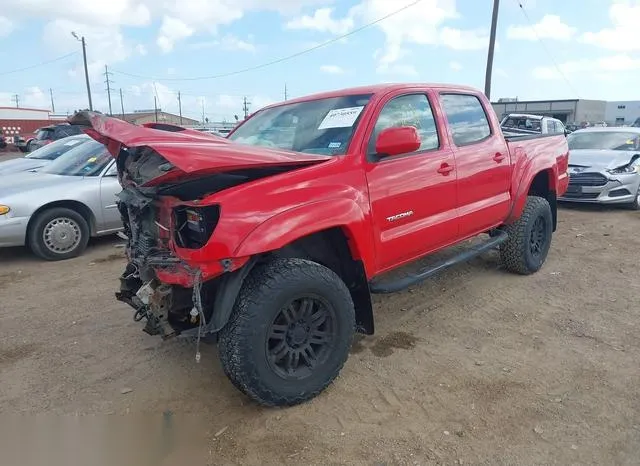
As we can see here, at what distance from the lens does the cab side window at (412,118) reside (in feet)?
11.8

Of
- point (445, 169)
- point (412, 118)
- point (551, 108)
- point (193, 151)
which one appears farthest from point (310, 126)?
point (551, 108)

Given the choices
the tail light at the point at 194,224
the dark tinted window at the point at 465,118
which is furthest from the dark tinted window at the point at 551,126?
the tail light at the point at 194,224

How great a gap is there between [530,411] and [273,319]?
65.9 inches

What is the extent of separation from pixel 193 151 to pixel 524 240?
3.90 m

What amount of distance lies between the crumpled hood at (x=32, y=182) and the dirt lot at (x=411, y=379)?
1402 mm

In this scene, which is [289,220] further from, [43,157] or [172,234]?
[43,157]

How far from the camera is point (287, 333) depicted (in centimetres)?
300

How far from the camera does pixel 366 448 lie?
105 inches

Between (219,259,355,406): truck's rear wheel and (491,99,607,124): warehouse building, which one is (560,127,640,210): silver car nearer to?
(219,259,355,406): truck's rear wheel

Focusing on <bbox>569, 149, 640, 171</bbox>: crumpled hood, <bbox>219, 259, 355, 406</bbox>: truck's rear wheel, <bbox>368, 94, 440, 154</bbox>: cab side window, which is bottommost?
<bbox>219, 259, 355, 406</bbox>: truck's rear wheel

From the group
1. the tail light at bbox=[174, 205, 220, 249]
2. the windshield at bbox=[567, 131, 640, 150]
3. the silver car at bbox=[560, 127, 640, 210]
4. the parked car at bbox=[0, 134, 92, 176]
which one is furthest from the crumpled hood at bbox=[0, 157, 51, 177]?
the windshield at bbox=[567, 131, 640, 150]

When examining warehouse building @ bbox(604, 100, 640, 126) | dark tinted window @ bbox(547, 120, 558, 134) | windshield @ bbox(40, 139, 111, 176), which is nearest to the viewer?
windshield @ bbox(40, 139, 111, 176)

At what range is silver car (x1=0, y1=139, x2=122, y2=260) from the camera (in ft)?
19.6

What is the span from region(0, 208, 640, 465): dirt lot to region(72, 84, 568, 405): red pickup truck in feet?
1.08
